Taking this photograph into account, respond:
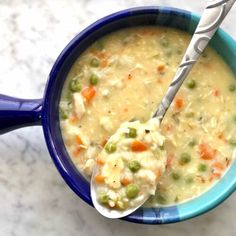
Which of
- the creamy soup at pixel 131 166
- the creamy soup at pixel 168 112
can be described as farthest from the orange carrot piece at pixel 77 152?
the creamy soup at pixel 131 166

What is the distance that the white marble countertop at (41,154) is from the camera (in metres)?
2.00

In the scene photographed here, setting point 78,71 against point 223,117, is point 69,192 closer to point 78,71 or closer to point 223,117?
point 78,71

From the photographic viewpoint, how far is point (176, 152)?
6.15 feet

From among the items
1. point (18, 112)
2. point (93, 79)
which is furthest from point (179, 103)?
point (18, 112)

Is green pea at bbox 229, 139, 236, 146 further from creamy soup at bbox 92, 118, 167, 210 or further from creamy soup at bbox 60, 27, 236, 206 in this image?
creamy soup at bbox 92, 118, 167, 210

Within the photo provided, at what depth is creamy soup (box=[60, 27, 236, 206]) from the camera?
188cm

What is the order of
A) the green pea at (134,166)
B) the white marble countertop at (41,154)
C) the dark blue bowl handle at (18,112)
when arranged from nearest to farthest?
the green pea at (134,166), the dark blue bowl handle at (18,112), the white marble countertop at (41,154)

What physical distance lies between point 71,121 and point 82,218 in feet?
1.04

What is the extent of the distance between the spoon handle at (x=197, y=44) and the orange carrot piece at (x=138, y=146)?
110mm

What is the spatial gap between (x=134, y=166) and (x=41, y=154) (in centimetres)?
40

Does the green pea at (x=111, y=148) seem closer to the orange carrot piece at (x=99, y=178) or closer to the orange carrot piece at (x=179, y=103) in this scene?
the orange carrot piece at (x=99, y=178)

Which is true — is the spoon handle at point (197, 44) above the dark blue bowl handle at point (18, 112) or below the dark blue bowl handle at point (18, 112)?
above

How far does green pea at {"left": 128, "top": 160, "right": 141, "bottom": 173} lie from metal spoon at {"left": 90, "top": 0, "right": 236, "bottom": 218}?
3.9 inches

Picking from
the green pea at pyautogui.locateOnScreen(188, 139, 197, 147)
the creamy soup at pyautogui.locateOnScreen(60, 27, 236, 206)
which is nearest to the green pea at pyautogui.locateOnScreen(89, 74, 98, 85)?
the creamy soup at pyautogui.locateOnScreen(60, 27, 236, 206)
